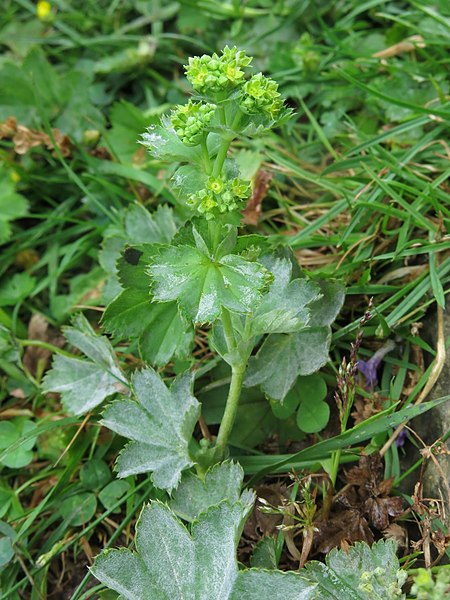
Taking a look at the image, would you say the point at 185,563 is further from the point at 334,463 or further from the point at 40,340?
the point at 40,340

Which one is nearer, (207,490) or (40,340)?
(207,490)

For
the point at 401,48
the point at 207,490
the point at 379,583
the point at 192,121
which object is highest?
the point at 192,121

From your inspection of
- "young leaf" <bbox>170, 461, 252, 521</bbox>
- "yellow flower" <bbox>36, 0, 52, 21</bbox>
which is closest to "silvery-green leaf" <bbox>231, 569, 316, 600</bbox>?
"young leaf" <bbox>170, 461, 252, 521</bbox>

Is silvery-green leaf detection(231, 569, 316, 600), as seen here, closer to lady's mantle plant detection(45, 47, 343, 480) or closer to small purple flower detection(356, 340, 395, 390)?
lady's mantle plant detection(45, 47, 343, 480)

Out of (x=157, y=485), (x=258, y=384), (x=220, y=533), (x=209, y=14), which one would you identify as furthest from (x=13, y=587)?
(x=209, y=14)

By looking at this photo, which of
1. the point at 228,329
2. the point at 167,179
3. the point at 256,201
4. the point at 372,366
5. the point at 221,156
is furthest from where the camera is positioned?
the point at 167,179

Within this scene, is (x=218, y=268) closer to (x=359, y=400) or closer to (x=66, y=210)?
(x=359, y=400)

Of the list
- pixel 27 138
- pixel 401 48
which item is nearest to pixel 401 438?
pixel 401 48
